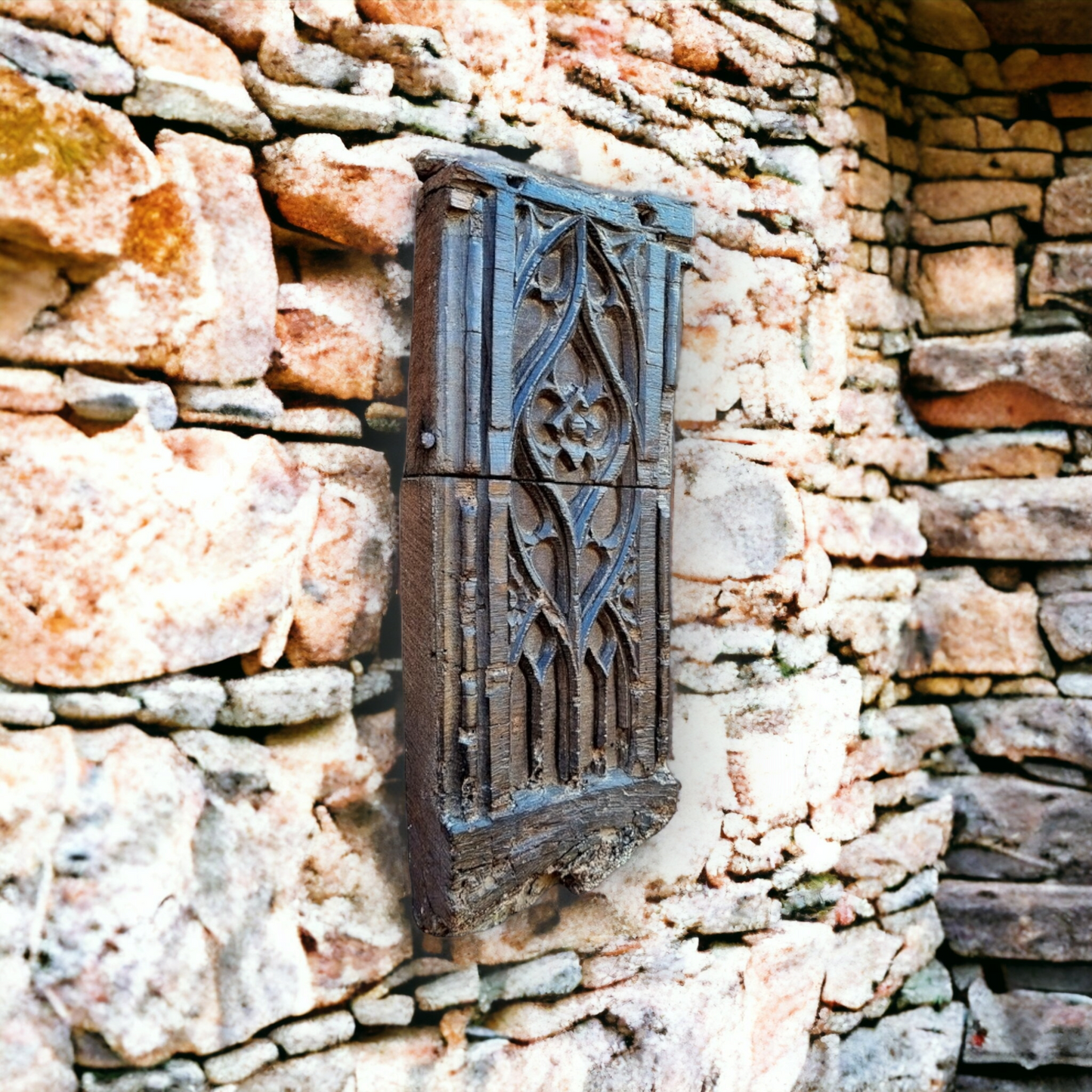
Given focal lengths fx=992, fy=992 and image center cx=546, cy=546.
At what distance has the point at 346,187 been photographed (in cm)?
156

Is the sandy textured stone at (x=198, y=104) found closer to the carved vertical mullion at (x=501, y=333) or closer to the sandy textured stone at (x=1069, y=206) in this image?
the carved vertical mullion at (x=501, y=333)

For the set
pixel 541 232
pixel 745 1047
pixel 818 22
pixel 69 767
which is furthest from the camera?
pixel 818 22

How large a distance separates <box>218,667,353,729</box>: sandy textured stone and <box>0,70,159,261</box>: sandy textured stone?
2.13 ft

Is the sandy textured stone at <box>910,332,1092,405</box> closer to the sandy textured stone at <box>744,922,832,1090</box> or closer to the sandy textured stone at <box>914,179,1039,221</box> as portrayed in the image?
the sandy textured stone at <box>914,179,1039,221</box>

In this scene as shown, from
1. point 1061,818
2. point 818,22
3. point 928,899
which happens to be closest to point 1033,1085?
point 928,899

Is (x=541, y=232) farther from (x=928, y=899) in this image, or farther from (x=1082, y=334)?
(x=928, y=899)

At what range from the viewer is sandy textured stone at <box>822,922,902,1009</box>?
224 centimetres

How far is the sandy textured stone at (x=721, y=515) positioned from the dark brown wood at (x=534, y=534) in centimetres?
25

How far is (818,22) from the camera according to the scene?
2.25 m

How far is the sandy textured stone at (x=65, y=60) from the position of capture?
1281 millimetres

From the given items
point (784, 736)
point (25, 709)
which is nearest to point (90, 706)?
point (25, 709)

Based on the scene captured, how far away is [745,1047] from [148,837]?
52.4 inches

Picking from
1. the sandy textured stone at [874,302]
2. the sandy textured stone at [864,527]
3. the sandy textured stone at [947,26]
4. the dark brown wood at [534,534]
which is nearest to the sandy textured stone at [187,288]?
the dark brown wood at [534,534]

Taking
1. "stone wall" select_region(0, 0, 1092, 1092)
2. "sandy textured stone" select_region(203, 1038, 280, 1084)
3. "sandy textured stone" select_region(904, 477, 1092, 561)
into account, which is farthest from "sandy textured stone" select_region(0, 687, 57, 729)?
"sandy textured stone" select_region(904, 477, 1092, 561)
